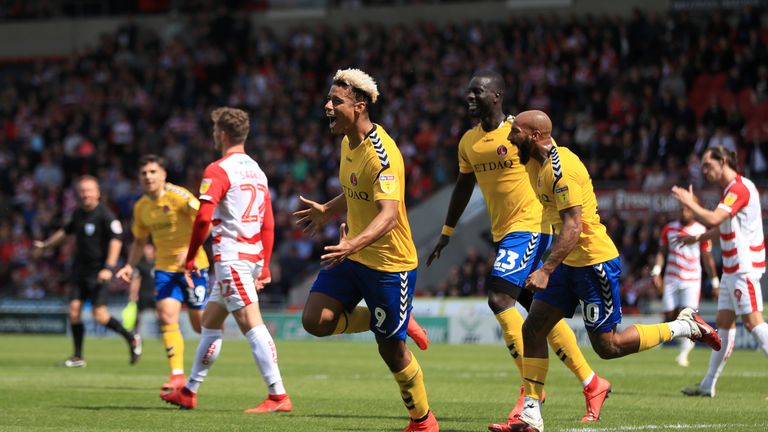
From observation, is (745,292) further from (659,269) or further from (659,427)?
(659,269)

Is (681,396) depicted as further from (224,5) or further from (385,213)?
(224,5)

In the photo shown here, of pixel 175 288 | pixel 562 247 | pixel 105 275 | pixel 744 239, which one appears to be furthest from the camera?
pixel 105 275

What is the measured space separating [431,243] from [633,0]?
31.5 feet

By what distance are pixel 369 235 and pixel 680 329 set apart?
2.92 meters

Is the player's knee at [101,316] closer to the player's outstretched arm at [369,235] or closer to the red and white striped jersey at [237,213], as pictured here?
the red and white striped jersey at [237,213]

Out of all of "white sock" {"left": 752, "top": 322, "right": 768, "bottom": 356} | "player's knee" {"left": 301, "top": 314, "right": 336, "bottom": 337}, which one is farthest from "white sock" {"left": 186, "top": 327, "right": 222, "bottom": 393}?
"white sock" {"left": 752, "top": 322, "right": 768, "bottom": 356}

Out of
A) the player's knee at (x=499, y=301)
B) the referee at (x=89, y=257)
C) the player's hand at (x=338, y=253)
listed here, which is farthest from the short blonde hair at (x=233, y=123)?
the referee at (x=89, y=257)

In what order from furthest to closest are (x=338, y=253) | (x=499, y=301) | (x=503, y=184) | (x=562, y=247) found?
(x=503, y=184) → (x=499, y=301) → (x=562, y=247) → (x=338, y=253)

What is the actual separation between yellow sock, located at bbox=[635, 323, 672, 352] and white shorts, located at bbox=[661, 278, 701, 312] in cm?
917

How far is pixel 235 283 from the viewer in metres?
10.7

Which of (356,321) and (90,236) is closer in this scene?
(356,321)

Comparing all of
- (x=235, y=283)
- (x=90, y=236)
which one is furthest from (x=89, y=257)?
(x=235, y=283)

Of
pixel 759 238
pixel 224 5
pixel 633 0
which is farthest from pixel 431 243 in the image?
pixel 759 238

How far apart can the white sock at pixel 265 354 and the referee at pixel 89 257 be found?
25.4 ft
